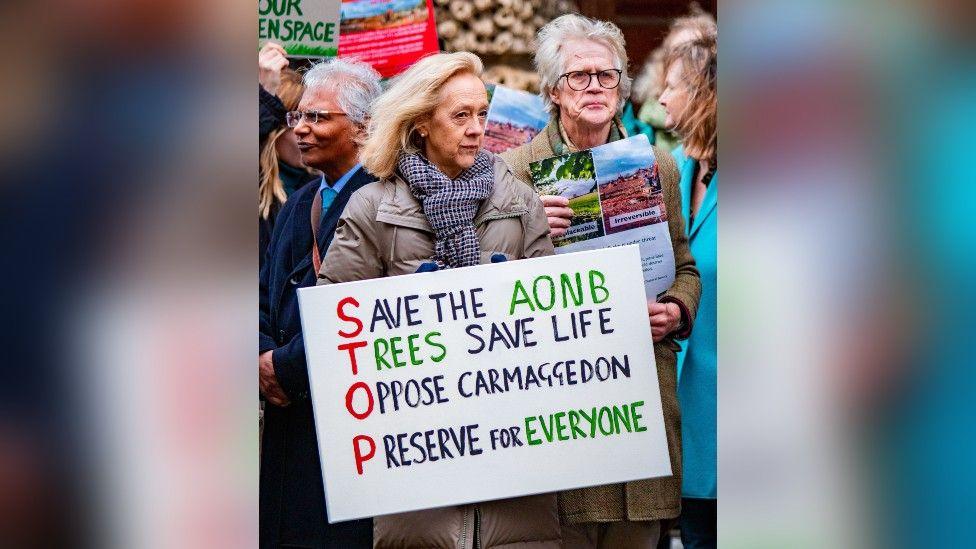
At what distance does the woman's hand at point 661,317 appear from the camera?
402 centimetres

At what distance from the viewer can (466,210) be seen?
12.4 feet

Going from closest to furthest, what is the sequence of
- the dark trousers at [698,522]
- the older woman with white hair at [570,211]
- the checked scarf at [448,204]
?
1. the checked scarf at [448,204]
2. the older woman with white hair at [570,211]
3. the dark trousers at [698,522]

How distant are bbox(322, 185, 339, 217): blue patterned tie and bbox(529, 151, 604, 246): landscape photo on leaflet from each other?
0.63 meters

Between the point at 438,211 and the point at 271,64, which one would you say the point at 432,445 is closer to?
the point at 438,211

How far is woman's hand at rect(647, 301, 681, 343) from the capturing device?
4.02 metres

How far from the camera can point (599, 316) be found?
3885 mm

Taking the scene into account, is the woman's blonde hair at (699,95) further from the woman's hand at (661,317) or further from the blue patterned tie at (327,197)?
the blue patterned tie at (327,197)

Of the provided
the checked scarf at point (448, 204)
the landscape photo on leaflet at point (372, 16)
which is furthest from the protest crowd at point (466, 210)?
the landscape photo on leaflet at point (372, 16)

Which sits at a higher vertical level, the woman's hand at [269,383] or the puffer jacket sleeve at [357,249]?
the puffer jacket sleeve at [357,249]

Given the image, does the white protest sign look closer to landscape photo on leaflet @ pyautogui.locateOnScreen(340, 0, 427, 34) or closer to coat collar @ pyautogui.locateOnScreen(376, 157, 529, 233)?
coat collar @ pyautogui.locateOnScreen(376, 157, 529, 233)
